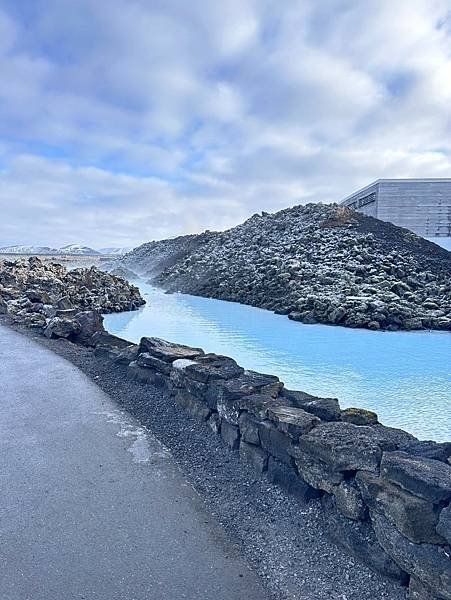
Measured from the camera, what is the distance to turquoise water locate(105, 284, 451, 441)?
628 cm

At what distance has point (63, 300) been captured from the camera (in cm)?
1297

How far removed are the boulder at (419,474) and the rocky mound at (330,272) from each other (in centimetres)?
1093

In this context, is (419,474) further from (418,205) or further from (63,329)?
(418,205)

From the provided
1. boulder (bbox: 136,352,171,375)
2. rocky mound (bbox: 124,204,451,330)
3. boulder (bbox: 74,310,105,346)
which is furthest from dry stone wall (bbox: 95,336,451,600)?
rocky mound (bbox: 124,204,451,330)

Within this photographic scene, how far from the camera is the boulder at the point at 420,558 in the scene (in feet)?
6.66

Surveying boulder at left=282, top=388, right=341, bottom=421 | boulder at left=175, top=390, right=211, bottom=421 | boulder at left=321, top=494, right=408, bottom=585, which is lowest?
boulder at left=321, top=494, right=408, bottom=585

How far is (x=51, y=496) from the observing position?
3.24 metres

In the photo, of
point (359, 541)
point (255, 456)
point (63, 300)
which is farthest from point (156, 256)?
point (359, 541)

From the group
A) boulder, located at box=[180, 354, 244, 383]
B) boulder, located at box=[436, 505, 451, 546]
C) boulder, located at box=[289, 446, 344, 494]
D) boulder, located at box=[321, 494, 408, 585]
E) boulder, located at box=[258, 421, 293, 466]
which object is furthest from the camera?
boulder, located at box=[180, 354, 244, 383]

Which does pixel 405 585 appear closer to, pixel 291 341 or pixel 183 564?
pixel 183 564

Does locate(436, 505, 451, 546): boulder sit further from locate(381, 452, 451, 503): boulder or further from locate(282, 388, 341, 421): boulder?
locate(282, 388, 341, 421): boulder

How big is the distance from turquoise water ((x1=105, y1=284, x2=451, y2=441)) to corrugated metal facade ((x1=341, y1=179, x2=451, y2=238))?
15215mm

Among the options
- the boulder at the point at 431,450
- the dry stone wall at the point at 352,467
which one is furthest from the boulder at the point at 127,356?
the boulder at the point at 431,450

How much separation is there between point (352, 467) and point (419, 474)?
1.55 ft
